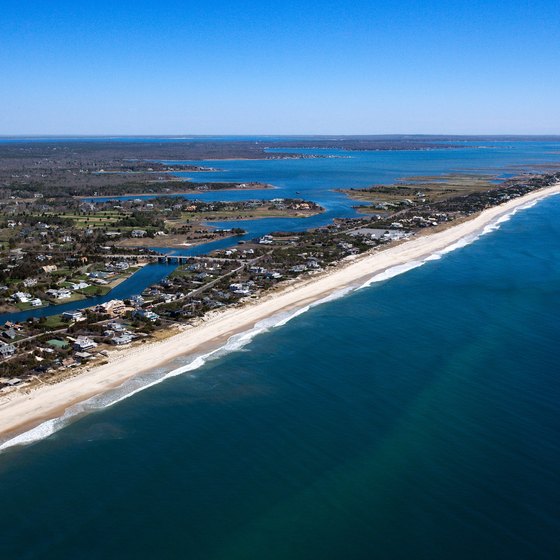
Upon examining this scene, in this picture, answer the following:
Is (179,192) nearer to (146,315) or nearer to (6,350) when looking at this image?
(146,315)

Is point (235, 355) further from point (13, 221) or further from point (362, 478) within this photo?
point (13, 221)

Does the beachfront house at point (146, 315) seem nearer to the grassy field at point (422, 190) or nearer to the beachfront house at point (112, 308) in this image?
the beachfront house at point (112, 308)

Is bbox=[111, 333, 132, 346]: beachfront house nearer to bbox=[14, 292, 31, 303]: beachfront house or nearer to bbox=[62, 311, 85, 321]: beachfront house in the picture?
bbox=[62, 311, 85, 321]: beachfront house

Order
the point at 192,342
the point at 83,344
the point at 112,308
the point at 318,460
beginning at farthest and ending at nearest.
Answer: the point at 112,308 < the point at 192,342 < the point at 83,344 < the point at 318,460

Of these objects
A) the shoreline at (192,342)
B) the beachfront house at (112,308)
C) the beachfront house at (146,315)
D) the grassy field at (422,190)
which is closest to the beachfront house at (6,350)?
the shoreline at (192,342)

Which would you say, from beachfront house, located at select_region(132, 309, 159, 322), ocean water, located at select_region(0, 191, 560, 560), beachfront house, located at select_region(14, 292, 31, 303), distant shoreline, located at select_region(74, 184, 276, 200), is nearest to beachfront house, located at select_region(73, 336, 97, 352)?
beachfront house, located at select_region(132, 309, 159, 322)

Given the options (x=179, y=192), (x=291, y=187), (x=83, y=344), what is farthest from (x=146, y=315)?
(x=291, y=187)
